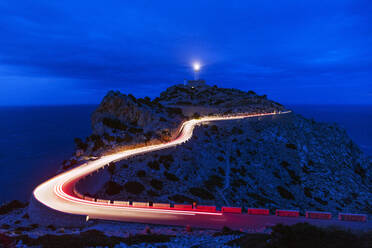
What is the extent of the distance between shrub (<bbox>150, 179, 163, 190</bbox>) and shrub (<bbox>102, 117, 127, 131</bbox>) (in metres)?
35.4

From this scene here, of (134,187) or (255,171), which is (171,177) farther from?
(255,171)

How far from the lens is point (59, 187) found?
27.9m

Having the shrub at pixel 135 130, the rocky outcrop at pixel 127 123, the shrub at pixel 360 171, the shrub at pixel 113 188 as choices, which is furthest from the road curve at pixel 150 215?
the shrub at pixel 360 171

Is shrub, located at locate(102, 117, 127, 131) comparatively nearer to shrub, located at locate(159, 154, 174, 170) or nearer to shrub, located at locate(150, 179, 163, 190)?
shrub, located at locate(159, 154, 174, 170)

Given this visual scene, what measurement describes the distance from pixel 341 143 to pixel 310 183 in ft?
99.6

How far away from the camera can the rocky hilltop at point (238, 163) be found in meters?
Answer: 33.0

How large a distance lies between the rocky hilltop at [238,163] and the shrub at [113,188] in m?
0.13

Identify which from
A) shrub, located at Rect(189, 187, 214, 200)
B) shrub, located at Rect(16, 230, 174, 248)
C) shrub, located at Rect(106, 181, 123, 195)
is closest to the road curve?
shrub, located at Rect(106, 181, 123, 195)

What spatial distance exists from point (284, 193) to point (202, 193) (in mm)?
16850

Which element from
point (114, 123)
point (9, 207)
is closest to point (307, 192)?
point (9, 207)

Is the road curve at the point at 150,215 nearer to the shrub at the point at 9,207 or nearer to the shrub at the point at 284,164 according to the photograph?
the shrub at the point at 9,207

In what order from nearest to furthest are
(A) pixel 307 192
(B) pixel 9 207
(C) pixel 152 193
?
(C) pixel 152 193, (B) pixel 9 207, (A) pixel 307 192

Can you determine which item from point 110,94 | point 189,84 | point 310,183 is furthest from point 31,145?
point 310,183

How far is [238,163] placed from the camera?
151ft
